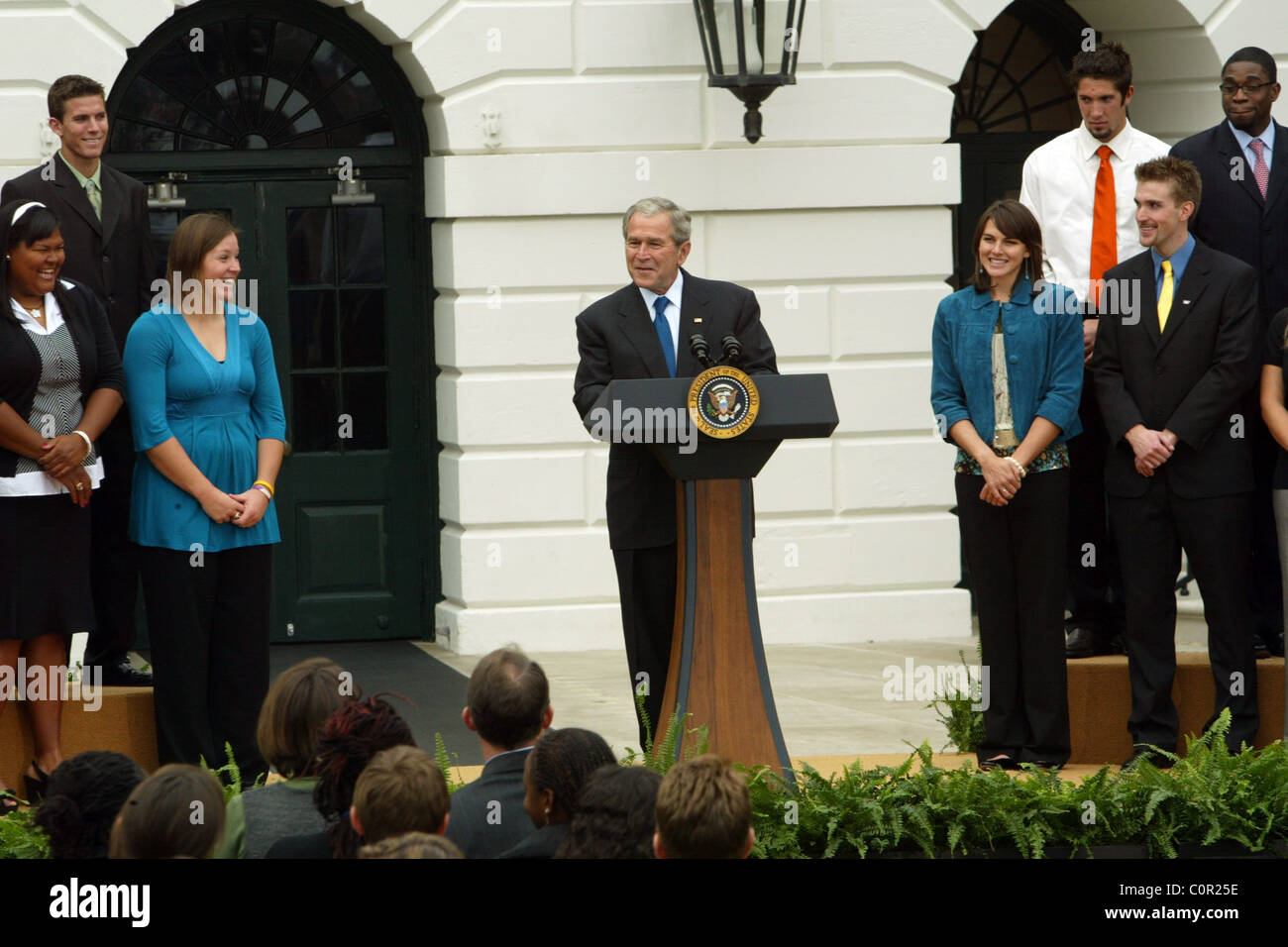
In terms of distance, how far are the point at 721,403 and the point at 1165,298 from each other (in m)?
1.79

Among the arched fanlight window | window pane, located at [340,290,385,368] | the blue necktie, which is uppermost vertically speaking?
the arched fanlight window

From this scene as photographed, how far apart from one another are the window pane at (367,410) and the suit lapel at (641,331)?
4.04 m

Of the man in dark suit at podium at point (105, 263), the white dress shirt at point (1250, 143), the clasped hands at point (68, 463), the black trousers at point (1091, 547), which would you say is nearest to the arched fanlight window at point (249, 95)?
the man in dark suit at podium at point (105, 263)

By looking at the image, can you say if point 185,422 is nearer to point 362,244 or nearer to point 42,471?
point 42,471

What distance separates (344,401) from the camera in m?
9.93

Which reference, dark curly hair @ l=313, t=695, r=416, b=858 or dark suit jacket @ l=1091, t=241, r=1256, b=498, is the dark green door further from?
dark curly hair @ l=313, t=695, r=416, b=858

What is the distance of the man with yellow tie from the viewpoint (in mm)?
6195

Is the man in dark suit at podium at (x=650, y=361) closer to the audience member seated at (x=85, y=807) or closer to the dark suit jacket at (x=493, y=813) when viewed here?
the dark suit jacket at (x=493, y=813)

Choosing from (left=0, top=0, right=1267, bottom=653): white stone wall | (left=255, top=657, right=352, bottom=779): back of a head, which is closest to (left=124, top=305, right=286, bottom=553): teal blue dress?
→ (left=255, top=657, right=352, bottom=779): back of a head

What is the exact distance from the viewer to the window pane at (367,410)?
9.94m

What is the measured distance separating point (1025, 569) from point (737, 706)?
1225mm

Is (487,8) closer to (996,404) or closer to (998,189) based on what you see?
(998,189)

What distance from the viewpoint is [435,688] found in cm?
866

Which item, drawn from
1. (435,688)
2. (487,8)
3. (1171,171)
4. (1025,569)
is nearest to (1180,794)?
(1025,569)
